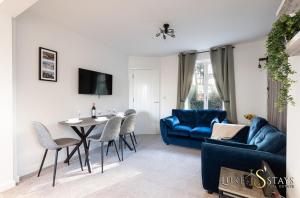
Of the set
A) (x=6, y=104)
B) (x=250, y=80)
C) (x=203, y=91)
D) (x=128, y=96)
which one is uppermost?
(x=250, y=80)

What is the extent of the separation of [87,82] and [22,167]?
1.90 m

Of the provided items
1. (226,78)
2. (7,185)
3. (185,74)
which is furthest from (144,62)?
(7,185)

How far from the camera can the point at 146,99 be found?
5461 millimetres

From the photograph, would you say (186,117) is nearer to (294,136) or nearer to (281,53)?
(294,136)

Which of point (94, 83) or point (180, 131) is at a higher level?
point (94, 83)

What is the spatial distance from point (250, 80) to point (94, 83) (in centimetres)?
A: 383

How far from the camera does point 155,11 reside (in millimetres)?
2576

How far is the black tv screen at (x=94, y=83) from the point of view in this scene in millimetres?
3496

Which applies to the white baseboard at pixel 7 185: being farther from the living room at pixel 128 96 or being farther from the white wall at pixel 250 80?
the white wall at pixel 250 80

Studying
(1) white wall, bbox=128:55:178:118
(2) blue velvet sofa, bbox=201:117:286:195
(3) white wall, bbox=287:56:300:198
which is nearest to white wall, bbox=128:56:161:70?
(1) white wall, bbox=128:55:178:118

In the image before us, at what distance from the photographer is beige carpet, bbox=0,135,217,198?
210 centimetres

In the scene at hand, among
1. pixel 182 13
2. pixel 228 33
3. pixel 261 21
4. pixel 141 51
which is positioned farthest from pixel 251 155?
pixel 141 51

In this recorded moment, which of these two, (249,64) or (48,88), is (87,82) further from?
(249,64)

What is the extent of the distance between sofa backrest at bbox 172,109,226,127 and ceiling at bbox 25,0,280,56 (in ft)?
5.86
